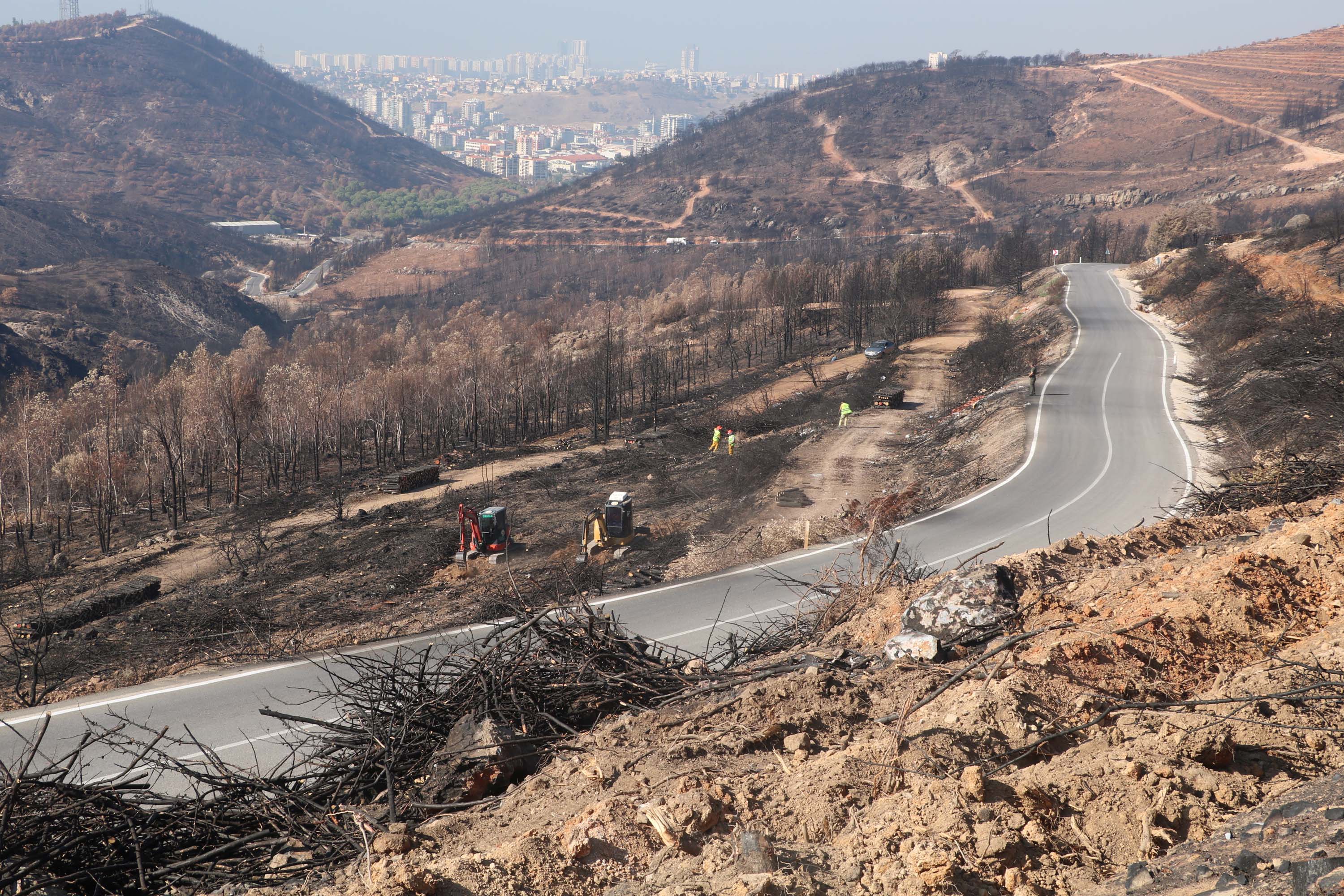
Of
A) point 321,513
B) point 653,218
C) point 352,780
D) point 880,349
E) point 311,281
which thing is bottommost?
point 321,513

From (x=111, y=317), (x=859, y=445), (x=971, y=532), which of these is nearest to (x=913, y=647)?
(x=971, y=532)

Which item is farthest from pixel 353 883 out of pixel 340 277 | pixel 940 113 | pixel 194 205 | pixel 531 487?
pixel 194 205

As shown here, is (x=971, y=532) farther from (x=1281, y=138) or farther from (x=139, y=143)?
(x=139, y=143)

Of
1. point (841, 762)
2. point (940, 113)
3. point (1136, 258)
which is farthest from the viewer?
point (940, 113)

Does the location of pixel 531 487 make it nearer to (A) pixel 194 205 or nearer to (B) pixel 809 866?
(B) pixel 809 866

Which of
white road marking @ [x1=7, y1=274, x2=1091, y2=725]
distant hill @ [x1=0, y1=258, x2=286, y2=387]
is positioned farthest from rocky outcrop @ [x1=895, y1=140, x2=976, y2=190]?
white road marking @ [x1=7, y1=274, x2=1091, y2=725]
